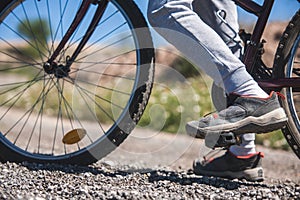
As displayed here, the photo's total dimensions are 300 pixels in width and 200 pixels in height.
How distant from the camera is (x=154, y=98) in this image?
312 inches

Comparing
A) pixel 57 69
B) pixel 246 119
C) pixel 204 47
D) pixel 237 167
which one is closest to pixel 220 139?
pixel 246 119

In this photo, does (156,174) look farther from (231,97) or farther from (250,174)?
(231,97)

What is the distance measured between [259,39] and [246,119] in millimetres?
476

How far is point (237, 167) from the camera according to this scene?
345 cm

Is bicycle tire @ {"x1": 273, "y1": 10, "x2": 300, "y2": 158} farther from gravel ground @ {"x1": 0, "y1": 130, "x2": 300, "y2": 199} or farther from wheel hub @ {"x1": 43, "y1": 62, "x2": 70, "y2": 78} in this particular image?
wheel hub @ {"x1": 43, "y1": 62, "x2": 70, "y2": 78}

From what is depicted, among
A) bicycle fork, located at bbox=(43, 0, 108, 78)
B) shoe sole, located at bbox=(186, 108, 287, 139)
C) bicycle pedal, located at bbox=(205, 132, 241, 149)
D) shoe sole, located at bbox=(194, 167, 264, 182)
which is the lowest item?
shoe sole, located at bbox=(194, 167, 264, 182)

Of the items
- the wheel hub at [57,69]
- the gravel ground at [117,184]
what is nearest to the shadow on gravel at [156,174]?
the gravel ground at [117,184]

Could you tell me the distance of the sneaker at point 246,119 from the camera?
2.94 metres

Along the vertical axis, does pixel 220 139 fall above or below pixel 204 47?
below

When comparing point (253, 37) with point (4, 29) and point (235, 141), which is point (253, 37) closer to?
point (235, 141)

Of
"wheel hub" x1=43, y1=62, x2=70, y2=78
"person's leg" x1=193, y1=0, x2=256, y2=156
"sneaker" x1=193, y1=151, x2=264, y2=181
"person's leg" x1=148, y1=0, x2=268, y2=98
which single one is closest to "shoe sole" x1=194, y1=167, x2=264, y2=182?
"sneaker" x1=193, y1=151, x2=264, y2=181

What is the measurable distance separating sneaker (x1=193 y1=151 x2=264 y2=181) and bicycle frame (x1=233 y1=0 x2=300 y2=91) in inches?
17.9

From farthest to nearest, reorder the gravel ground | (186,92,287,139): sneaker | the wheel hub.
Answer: the wheel hub, (186,92,287,139): sneaker, the gravel ground

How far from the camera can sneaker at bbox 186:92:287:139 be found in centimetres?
294
